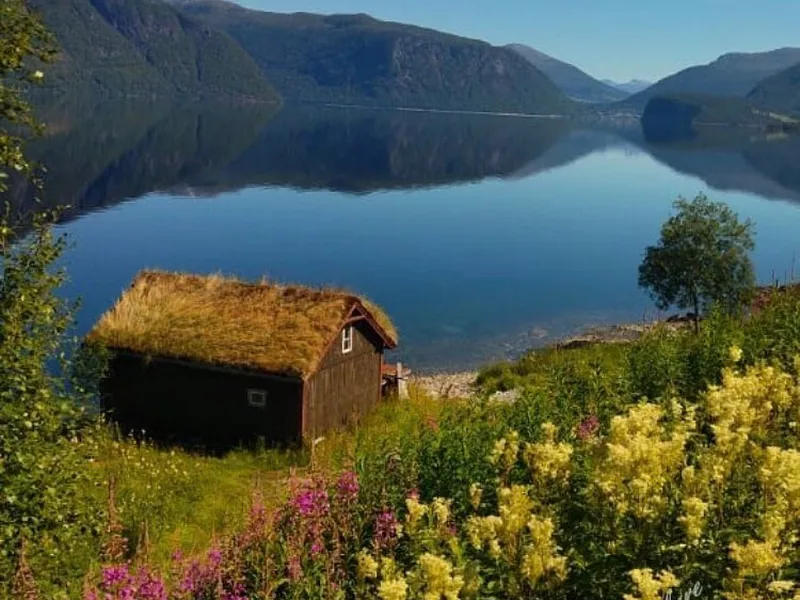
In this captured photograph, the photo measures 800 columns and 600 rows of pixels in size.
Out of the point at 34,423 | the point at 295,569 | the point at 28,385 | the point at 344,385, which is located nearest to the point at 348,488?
the point at 295,569

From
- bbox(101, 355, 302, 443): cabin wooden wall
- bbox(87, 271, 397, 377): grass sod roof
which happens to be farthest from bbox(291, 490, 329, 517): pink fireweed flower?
bbox(101, 355, 302, 443): cabin wooden wall

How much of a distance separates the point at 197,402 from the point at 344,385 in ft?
18.4

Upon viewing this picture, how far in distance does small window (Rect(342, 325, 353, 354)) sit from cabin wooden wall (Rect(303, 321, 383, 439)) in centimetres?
21

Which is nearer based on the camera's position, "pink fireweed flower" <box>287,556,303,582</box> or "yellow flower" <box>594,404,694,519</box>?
"yellow flower" <box>594,404,694,519</box>

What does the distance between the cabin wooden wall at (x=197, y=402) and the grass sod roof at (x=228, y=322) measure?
68 cm

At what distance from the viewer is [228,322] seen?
105 feet

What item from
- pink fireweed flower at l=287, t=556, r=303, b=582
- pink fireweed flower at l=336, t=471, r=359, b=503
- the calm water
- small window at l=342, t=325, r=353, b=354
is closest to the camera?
pink fireweed flower at l=287, t=556, r=303, b=582

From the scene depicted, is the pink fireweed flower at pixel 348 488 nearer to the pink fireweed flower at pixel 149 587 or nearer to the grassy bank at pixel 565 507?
the grassy bank at pixel 565 507

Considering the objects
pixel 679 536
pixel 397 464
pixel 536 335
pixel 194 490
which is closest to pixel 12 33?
pixel 397 464

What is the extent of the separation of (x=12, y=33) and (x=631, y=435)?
9.08 metres

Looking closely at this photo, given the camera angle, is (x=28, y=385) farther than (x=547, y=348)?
No

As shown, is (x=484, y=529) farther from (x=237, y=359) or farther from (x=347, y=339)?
(x=347, y=339)

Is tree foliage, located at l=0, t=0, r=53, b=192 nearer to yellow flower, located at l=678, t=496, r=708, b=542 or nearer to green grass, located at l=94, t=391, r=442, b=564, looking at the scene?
green grass, located at l=94, t=391, r=442, b=564

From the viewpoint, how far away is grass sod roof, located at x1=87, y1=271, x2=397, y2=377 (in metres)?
30.2
